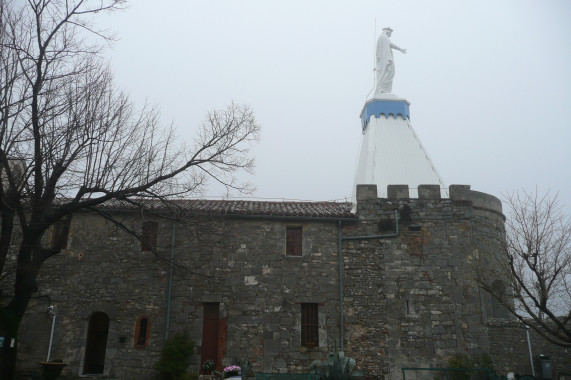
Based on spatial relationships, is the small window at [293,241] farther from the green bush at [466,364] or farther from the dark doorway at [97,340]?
the dark doorway at [97,340]

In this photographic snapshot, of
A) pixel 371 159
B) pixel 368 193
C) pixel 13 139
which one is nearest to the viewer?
pixel 13 139

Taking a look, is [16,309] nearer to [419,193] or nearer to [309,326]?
[309,326]

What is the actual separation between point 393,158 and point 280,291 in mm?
7916

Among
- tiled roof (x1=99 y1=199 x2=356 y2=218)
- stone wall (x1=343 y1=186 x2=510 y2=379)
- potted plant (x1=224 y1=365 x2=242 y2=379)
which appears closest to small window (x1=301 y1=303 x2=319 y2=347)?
stone wall (x1=343 y1=186 x2=510 y2=379)

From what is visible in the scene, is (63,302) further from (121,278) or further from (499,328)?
(499,328)

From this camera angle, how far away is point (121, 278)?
573 inches

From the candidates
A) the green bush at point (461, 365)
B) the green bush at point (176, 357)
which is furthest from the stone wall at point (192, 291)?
the green bush at point (461, 365)

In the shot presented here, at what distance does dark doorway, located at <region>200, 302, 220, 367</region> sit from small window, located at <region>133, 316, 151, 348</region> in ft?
5.58

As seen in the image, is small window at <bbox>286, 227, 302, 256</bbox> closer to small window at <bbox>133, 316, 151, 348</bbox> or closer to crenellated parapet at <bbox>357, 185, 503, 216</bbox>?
crenellated parapet at <bbox>357, 185, 503, 216</bbox>

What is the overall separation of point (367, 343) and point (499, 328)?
4.23 meters

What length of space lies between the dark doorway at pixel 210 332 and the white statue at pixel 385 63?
12.7 m

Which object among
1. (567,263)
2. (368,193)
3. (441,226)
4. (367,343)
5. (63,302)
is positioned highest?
(368,193)

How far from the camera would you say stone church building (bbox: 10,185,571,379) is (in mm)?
13969

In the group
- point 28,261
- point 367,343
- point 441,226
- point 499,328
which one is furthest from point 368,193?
point 28,261
